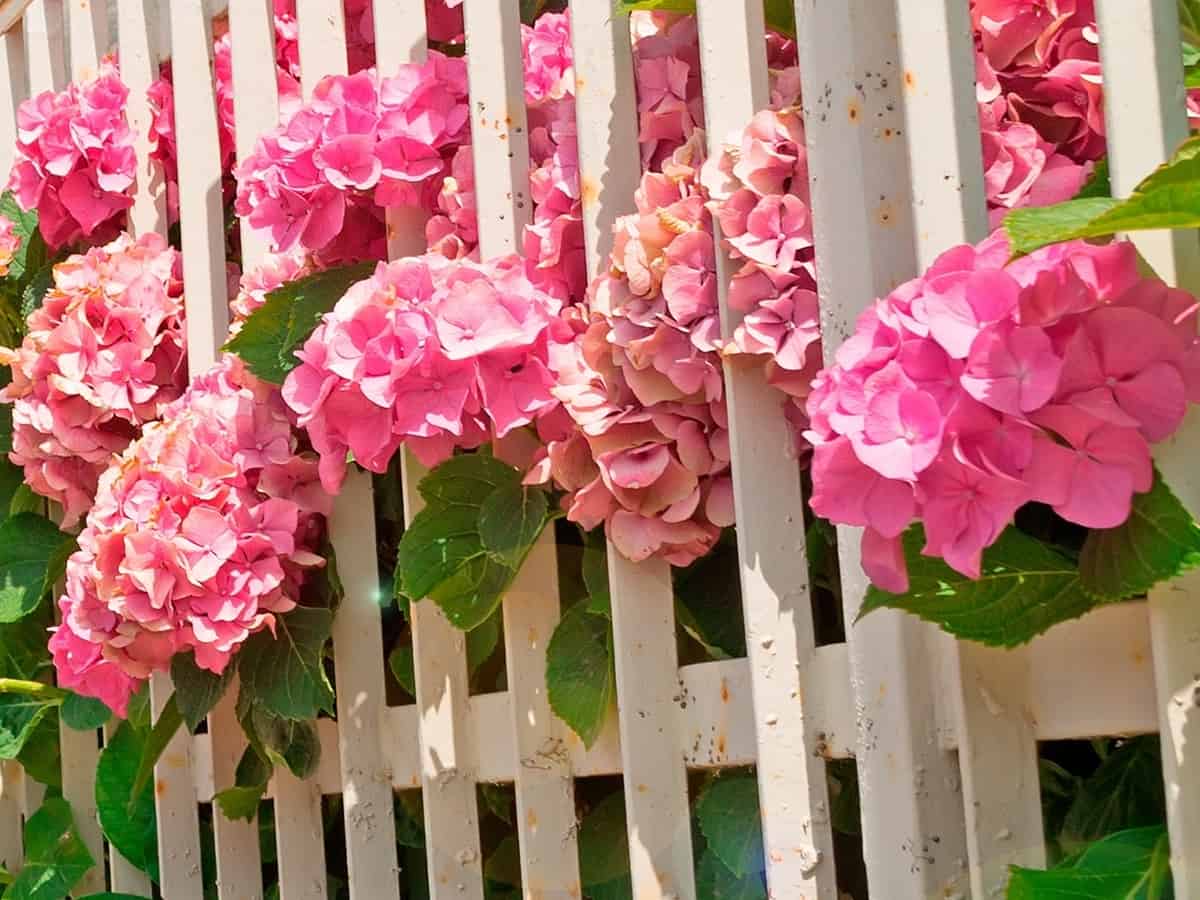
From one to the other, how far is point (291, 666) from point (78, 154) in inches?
27.8

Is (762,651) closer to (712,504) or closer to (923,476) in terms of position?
(712,504)

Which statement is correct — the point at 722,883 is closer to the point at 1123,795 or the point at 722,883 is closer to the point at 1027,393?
the point at 1123,795

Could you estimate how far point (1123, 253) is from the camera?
0.95 metres

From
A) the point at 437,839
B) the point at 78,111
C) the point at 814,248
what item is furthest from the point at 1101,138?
the point at 78,111

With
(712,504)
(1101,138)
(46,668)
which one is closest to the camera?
(1101,138)

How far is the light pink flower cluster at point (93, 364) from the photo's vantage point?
190 centimetres

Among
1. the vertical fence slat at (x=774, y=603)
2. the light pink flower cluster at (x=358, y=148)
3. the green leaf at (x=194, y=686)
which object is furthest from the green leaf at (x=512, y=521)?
the green leaf at (x=194, y=686)

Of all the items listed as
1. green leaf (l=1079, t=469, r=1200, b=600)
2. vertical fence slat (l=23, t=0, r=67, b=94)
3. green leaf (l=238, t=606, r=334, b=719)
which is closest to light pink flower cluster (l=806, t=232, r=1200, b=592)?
green leaf (l=1079, t=469, r=1200, b=600)

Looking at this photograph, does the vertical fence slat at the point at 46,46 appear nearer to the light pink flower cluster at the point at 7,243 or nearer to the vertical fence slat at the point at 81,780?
the light pink flower cluster at the point at 7,243

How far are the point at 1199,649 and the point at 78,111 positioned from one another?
1.48 m

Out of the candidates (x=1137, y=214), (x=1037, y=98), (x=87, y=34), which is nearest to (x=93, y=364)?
(x=87, y=34)

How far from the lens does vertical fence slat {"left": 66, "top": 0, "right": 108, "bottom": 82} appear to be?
2.21 metres

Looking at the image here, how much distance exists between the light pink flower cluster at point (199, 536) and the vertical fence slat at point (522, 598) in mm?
263

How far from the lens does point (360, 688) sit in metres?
1.71
